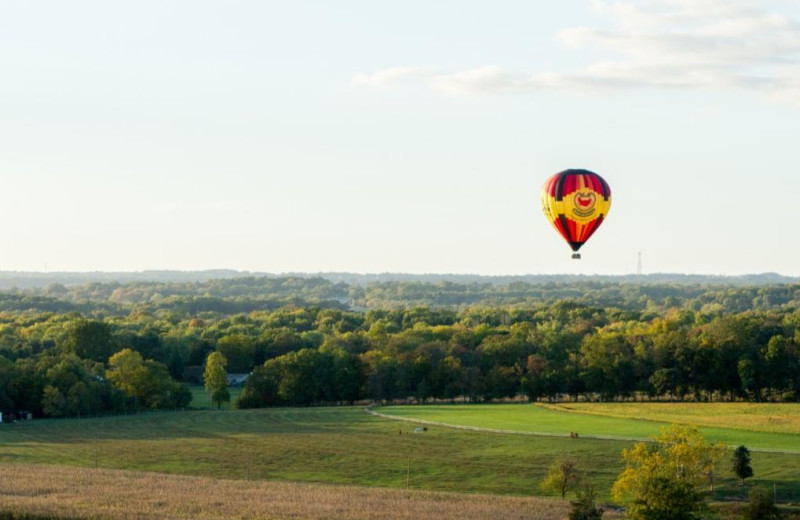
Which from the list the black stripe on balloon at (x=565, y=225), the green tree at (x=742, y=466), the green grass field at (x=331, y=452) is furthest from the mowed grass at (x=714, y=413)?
the green tree at (x=742, y=466)

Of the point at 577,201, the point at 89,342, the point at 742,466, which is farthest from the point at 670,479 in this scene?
the point at 89,342

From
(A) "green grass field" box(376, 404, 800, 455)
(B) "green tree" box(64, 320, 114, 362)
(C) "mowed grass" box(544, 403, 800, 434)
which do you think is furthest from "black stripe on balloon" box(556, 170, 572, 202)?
(B) "green tree" box(64, 320, 114, 362)

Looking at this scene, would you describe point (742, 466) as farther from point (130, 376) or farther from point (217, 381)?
point (130, 376)

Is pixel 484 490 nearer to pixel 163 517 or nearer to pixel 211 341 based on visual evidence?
pixel 163 517

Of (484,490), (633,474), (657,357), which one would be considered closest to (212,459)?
(484,490)

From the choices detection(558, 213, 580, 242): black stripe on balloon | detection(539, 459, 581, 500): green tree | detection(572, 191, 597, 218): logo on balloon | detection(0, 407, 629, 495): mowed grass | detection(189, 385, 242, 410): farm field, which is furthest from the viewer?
detection(189, 385, 242, 410): farm field

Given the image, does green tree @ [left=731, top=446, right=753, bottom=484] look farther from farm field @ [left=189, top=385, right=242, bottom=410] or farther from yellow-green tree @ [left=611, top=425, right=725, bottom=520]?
farm field @ [left=189, top=385, right=242, bottom=410]
